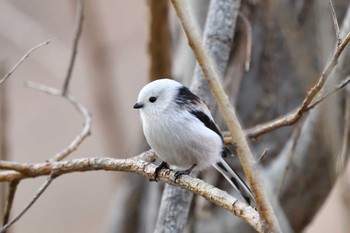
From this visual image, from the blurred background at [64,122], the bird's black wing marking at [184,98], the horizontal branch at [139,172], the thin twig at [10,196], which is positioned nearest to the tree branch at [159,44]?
the bird's black wing marking at [184,98]

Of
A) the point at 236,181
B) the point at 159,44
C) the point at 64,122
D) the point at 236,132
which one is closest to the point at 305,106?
the point at 236,181

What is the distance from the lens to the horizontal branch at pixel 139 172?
1.39 meters

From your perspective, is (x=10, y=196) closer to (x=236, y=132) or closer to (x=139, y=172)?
(x=139, y=172)

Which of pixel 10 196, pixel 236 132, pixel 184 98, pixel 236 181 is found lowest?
pixel 236 181

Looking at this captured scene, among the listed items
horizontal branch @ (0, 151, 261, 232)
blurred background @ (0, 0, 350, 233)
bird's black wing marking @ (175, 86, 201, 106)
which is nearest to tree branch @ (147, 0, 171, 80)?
bird's black wing marking @ (175, 86, 201, 106)

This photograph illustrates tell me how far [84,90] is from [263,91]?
11.2ft

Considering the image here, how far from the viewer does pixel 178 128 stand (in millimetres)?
1969

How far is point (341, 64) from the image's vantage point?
239 cm

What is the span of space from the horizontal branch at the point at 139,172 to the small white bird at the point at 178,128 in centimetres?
8

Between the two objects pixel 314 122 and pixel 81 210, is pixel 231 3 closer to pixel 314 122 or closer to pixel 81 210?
pixel 314 122

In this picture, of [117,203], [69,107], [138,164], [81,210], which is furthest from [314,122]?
[69,107]

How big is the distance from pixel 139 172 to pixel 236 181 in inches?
21.8

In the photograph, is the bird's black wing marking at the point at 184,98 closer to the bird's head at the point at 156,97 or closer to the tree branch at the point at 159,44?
the bird's head at the point at 156,97

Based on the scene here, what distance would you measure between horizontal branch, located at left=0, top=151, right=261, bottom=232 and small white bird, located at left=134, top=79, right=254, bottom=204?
8 centimetres
